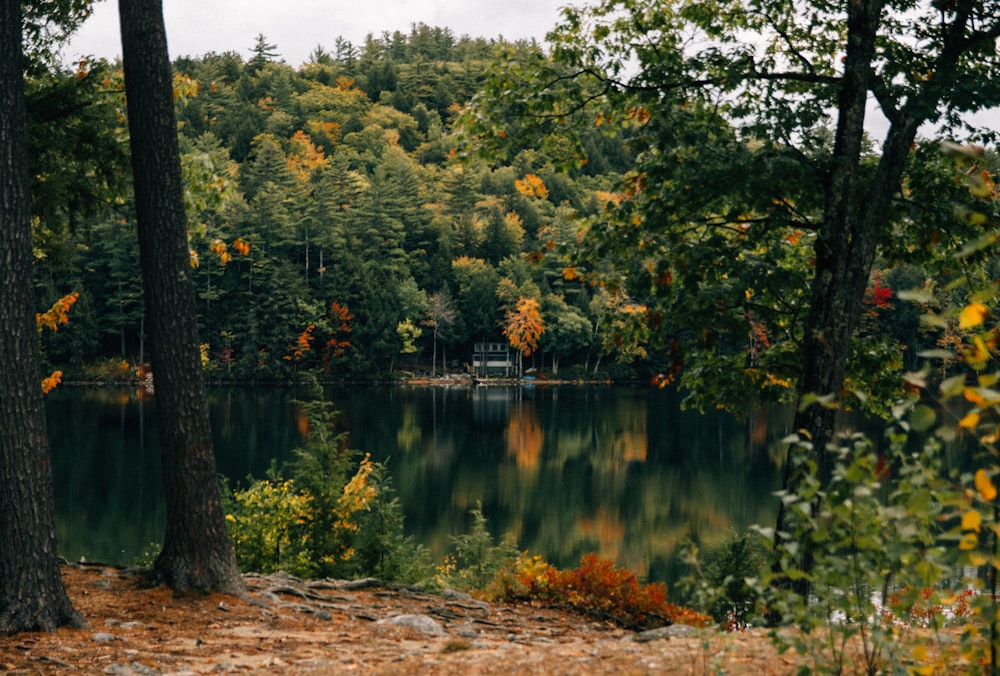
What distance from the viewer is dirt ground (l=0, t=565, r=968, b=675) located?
4.14m

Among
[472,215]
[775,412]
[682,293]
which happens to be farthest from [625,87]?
[472,215]

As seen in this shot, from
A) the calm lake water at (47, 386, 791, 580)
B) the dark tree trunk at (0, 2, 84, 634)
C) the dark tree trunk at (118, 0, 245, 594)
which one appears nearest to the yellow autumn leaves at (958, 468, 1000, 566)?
the dark tree trunk at (0, 2, 84, 634)

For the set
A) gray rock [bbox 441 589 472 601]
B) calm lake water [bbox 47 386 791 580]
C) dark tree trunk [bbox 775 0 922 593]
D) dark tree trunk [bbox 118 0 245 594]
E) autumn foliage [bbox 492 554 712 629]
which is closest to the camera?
dark tree trunk [bbox 775 0 922 593]

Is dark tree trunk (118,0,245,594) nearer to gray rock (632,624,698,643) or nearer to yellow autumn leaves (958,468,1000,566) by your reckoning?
gray rock (632,624,698,643)

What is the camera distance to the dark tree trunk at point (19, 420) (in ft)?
16.0

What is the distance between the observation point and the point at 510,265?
67562 millimetres

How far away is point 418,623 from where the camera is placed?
5.92 m

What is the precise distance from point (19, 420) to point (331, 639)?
224 centimetres

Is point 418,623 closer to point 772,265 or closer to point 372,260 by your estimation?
point 772,265

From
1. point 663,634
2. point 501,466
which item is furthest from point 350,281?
point 663,634

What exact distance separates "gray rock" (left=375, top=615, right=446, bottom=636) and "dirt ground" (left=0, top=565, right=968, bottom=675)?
21 millimetres

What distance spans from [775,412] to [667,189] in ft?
137

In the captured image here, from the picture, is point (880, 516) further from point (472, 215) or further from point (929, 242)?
point (472, 215)

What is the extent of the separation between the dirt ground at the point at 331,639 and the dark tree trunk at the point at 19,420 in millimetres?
224
